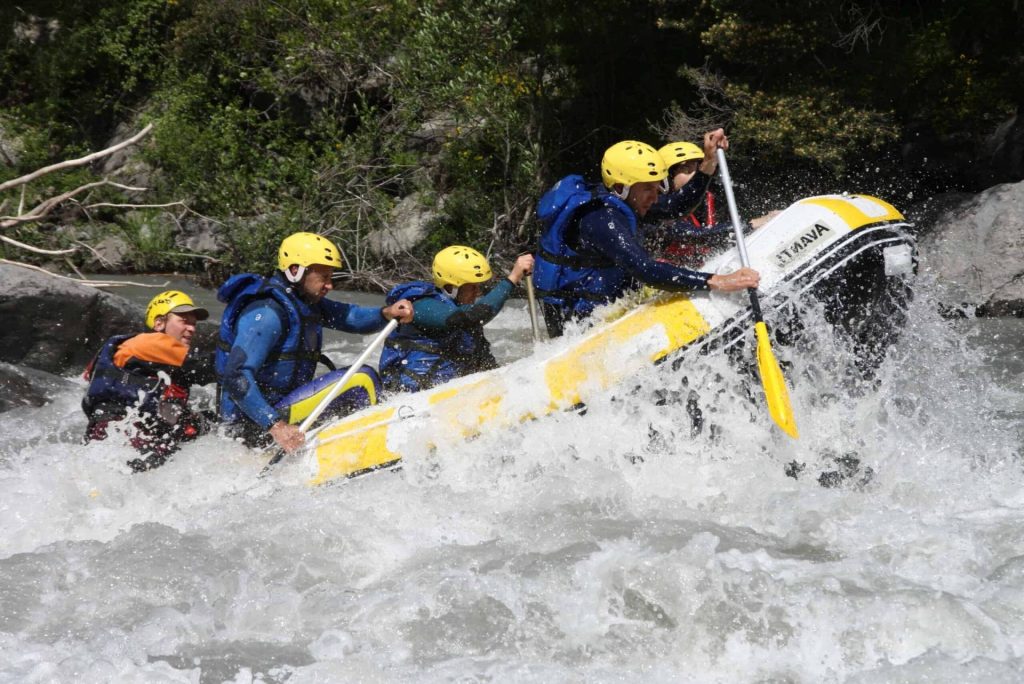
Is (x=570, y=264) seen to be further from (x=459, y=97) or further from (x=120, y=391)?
(x=459, y=97)

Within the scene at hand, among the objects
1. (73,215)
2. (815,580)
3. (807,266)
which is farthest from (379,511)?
(73,215)

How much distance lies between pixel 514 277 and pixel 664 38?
8.92 meters

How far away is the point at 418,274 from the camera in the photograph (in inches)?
524

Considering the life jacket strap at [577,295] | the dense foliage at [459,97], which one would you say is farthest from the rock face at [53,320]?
the life jacket strap at [577,295]

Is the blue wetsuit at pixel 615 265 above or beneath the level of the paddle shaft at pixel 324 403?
above

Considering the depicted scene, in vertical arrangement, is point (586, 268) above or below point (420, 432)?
above

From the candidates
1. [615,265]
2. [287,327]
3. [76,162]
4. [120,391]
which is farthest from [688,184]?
[76,162]

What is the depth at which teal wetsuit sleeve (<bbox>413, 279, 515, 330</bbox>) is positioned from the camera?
546cm

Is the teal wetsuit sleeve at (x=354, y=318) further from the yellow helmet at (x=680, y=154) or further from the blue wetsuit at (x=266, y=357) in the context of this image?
the yellow helmet at (x=680, y=154)

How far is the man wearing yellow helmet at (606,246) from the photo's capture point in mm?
4809

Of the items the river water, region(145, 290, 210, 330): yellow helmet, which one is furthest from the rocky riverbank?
the river water

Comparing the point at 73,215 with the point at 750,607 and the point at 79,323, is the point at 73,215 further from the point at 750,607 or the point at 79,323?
the point at 750,607

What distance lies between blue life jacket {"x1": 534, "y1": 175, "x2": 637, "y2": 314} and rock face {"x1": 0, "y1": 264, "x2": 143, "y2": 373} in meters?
4.92

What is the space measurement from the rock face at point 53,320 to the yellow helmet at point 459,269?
4463 mm
